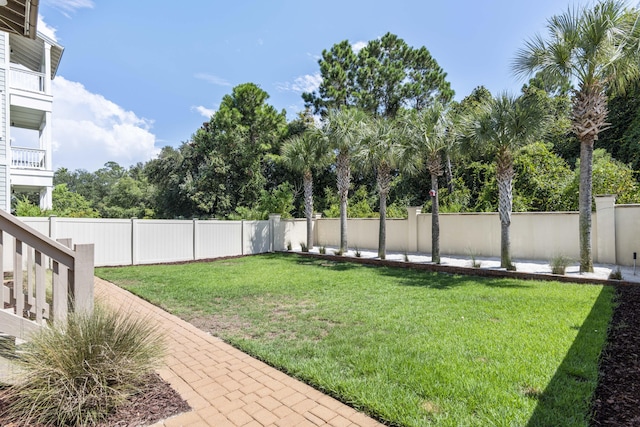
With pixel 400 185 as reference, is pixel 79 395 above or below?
below

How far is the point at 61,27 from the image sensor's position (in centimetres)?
1107

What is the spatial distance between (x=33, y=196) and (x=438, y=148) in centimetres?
4393

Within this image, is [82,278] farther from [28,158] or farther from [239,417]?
[28,158]

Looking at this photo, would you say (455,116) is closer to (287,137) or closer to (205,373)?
(205,373)

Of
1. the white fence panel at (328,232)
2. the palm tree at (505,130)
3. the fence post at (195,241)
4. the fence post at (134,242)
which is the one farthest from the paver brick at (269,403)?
the white fence panel at (328,232)

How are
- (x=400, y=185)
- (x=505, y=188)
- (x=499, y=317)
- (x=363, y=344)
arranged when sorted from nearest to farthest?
(x=363, y=344) → (x=499, y=317) → (x=505, y=188) → (x=400, y=185)

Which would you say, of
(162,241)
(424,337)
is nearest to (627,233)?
(424,337)

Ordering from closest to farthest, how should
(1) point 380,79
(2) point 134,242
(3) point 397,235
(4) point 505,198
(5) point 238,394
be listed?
(5) point 238,394, (4) point 505,198, (2) point 134,242, (3) point 397,235, (1) point 380,79

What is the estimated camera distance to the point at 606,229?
32.4 ft

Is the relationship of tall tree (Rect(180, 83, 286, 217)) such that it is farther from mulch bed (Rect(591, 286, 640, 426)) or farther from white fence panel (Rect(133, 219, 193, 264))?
mulch bed (Rect(591, 286, 640, 426))

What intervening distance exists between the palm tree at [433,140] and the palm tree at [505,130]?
3.14 feet

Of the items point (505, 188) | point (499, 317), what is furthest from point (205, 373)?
point (505, 188)

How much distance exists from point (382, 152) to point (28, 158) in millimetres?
14666

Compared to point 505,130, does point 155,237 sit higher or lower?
lower
